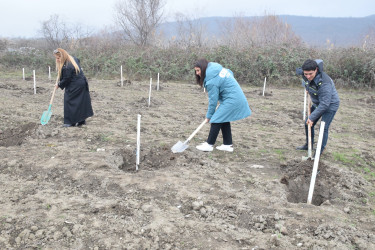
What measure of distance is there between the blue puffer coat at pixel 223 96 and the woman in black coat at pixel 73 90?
2906 millimetres

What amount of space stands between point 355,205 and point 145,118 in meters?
5.08

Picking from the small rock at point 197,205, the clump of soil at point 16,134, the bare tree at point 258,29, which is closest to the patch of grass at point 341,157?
the small rock at point 197,205

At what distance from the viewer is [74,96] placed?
20.6 ft

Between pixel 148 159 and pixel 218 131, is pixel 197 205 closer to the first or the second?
pixel 148 159

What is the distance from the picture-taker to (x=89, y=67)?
1823cm

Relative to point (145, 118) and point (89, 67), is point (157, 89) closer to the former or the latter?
point (145, 118)

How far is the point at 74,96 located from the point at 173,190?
3.51m

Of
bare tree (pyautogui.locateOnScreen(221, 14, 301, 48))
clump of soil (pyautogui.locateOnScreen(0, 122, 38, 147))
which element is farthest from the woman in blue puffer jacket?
bare tree (pyautogui.locateOnScreen(221, 14, 301, 48))

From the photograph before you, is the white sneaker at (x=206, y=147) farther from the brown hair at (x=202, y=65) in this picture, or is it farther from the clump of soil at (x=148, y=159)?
the brown hair at (x=202, y=65)

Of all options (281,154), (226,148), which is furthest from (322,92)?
(226,148)

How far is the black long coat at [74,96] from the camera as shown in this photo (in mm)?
6109

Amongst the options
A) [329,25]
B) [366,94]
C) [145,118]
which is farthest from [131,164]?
[329,25]

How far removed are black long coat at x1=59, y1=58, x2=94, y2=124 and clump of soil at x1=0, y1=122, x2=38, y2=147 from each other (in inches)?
27.3

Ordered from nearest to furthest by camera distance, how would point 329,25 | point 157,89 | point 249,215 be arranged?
point 249,215 → point 157,89 → point 329,25
